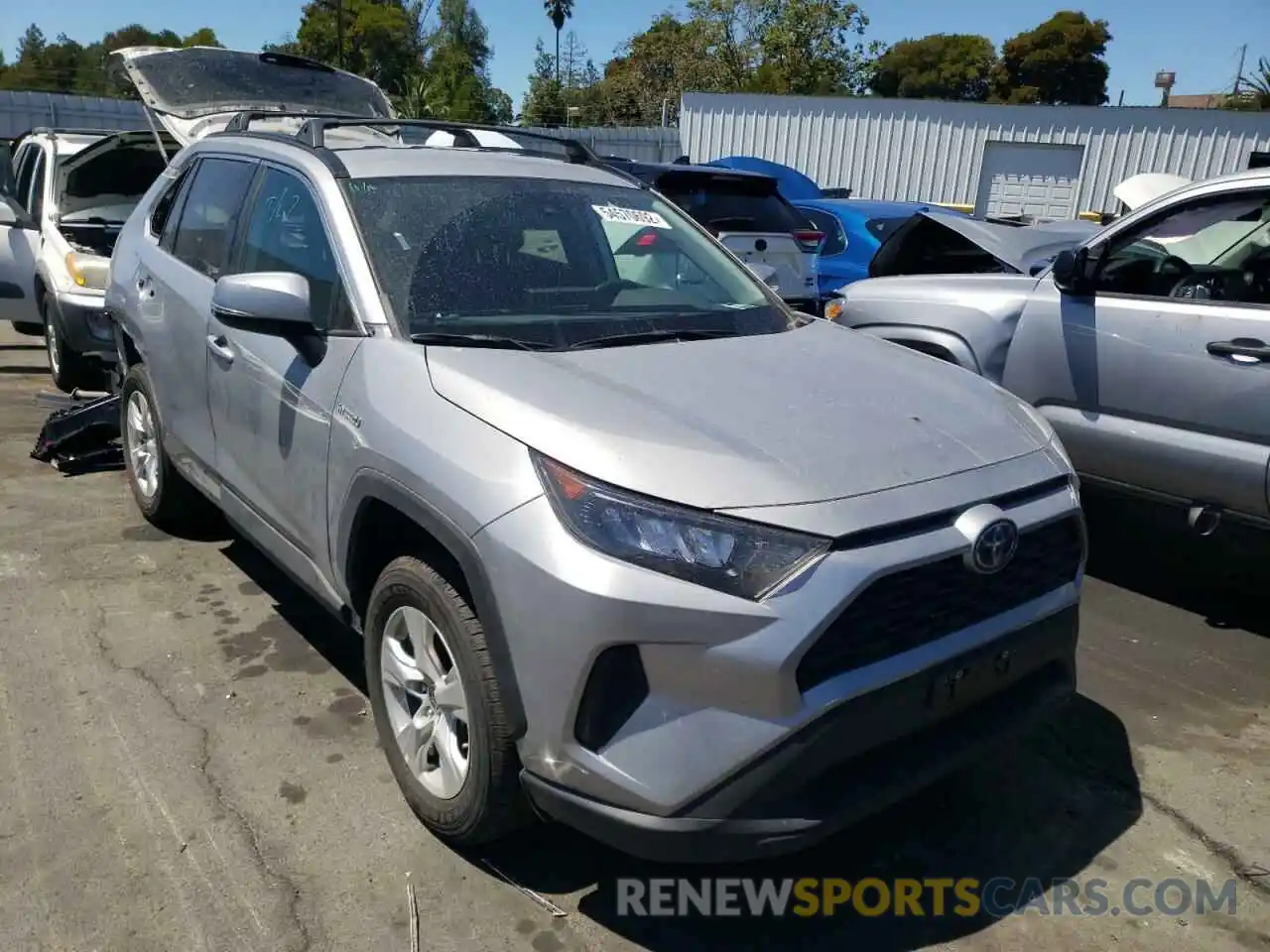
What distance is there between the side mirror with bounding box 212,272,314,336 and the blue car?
6.37 meters

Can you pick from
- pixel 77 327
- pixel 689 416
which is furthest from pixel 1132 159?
pixel 689 416

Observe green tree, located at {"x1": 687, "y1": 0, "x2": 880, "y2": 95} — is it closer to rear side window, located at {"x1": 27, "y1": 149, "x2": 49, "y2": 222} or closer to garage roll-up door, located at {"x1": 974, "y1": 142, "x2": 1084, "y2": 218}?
garage roll-up door, located at {"x1": 974, "y1": 142, "x2": 1084, "y2": 218}

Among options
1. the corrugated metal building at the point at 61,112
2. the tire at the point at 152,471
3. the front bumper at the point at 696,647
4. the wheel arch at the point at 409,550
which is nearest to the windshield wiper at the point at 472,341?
the wheel arch at the point at 409,550

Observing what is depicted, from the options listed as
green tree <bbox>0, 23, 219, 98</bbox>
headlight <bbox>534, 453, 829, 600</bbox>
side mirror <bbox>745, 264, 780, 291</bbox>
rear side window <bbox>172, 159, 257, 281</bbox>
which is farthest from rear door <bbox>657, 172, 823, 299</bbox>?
green tree <bbox>0, 23, 219, 98</bbox>

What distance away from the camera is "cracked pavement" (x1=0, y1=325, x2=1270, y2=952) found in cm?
250

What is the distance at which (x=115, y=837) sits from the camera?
2730mm

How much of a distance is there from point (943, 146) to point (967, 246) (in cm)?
1591

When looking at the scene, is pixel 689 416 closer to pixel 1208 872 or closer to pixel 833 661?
pixel 833 661

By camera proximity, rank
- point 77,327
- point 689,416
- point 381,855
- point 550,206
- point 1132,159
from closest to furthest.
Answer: point 689,416 < point 381,855 < point 550,206 < point 77,327 < point 1132,159

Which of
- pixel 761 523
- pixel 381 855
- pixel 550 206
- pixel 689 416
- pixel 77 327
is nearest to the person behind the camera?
pixel 761 523

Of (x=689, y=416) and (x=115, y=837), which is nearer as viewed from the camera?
(x=689, y=416)

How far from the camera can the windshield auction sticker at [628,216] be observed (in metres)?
3.71

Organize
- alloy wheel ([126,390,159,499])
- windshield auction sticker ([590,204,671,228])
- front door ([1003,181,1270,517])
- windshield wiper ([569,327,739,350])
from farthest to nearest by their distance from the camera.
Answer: alloy wheel ([126,390,159,499]) → front door ([1003,181,1270,517]) → windshield auction sticker ([590,204,671,228]) → windshield wiper ([569,327,739,350])

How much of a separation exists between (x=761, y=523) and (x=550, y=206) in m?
1.85
